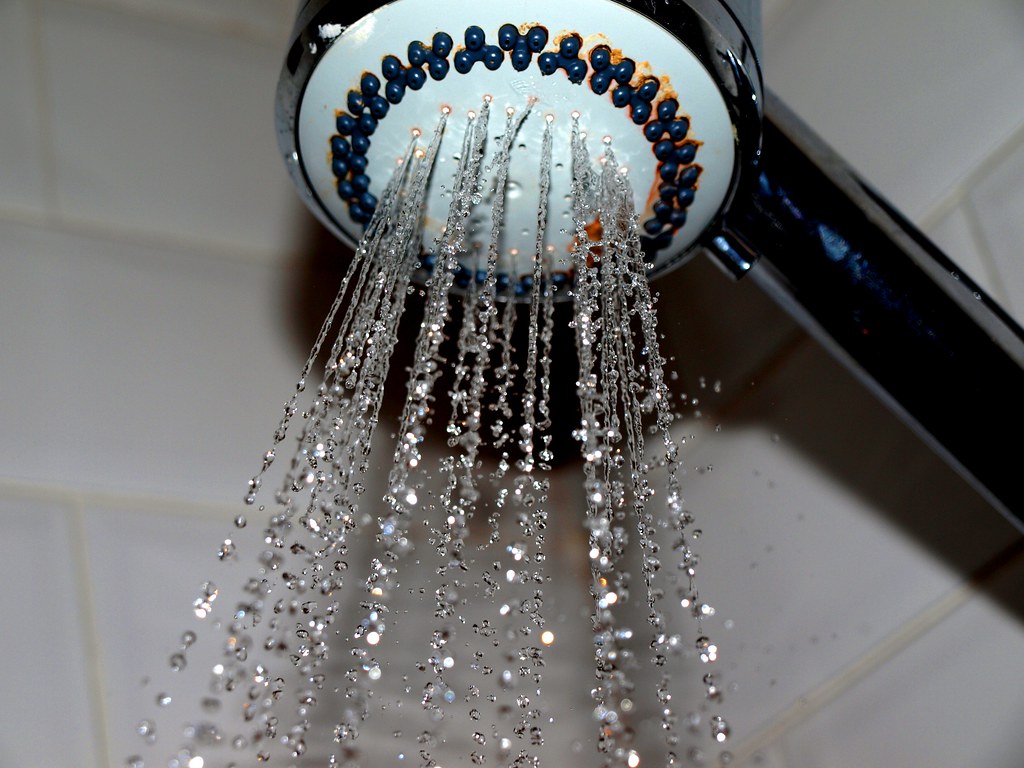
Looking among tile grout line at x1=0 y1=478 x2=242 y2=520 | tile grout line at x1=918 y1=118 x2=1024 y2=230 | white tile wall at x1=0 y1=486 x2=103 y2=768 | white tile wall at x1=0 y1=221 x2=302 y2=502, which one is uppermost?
tile grout line at x1=918 y1=118 x2=1024 y2=230

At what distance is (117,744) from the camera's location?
745 millimetres

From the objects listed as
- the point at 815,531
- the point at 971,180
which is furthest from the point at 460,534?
the point at 971,180

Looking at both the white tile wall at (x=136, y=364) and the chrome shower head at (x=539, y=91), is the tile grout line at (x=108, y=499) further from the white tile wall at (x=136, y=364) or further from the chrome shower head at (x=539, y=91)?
the chrome shower head at (x=539, y=91)

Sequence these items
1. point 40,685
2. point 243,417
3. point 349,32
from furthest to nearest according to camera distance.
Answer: point 243,417, point 40,685, point 349,32

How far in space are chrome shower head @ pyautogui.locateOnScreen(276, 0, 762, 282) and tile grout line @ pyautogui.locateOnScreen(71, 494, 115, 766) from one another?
32 cm

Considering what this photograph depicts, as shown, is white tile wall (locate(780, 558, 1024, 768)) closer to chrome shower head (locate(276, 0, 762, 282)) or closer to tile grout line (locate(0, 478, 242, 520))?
chrome shower head (locate(276, 0, 762, 282))

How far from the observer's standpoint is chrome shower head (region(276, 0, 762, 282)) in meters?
0.51

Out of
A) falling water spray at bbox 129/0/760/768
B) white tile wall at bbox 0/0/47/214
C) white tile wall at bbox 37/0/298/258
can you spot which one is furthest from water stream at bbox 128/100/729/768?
white tile wall at bbox 0/0/47/214

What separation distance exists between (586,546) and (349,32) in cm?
50

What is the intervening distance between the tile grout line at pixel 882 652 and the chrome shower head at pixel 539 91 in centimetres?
26

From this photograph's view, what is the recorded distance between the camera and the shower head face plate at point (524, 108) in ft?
1.68

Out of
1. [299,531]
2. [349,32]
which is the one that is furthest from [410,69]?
[299,531]

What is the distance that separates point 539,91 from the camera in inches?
21.3

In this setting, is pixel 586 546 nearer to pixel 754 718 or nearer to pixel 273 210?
pixel 754 718
